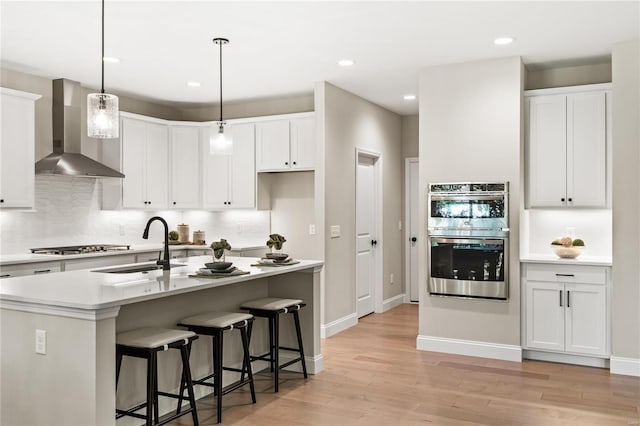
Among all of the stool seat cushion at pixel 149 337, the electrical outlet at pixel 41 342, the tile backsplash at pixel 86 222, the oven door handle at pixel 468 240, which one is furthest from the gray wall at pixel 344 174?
the electrical outlet at pixel 41 342

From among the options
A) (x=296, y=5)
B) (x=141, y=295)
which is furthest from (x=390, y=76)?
(x=141, y=295)

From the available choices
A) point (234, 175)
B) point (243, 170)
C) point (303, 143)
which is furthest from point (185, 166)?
point (303, 143)

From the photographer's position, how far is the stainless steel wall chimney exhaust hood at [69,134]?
5477 millimetres

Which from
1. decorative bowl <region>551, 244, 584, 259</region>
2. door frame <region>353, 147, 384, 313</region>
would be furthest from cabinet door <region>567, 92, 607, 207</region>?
door frame <region>353, 147, 384, 313</region>

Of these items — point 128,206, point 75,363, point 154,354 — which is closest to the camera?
point 75,363

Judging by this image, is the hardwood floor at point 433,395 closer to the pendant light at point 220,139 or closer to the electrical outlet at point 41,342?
the electrical outlet at point 41,342

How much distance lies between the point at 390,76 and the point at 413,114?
87.2 inches

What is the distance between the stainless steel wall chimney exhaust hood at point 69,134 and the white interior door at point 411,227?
412 cm

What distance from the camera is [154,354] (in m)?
2.98

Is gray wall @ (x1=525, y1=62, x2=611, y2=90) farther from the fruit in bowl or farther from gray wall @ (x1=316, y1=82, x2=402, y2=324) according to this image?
gray wall @ (x1=316, y1=82, x2=402, y2=324)

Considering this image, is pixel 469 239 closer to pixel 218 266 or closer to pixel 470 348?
pixel 470 348

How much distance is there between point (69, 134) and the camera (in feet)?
18.6

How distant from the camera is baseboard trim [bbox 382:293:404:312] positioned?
7301 millimetres

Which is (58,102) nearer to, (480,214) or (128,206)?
(128,206)
